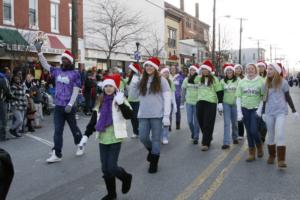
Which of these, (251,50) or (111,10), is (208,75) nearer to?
(111,10)

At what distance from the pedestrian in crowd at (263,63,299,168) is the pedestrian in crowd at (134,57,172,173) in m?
1.77

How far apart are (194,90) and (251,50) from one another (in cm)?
10367

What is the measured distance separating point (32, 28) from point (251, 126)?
1960 cm

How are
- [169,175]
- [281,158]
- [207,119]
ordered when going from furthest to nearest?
[207,119]
[281,158]
[169,175]

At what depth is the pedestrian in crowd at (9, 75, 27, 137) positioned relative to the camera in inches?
436

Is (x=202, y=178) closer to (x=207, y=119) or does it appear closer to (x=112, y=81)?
(x=112, y=81)

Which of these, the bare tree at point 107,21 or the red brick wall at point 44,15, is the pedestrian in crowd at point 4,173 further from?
the bare tree at point 107,21

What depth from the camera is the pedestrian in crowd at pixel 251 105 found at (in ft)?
25.7

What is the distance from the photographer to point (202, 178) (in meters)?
6.53

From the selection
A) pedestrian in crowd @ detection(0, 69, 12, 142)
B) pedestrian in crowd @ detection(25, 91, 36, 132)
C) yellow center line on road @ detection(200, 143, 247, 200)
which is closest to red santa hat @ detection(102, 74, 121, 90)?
yellow center line on road @ detection(200, 143, 247, 200)

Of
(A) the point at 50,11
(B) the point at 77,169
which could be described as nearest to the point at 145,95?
(B) the point at 77,169

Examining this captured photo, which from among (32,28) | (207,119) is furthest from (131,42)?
(207,119)

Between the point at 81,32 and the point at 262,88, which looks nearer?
the point at 262,88

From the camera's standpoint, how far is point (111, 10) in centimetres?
3428
